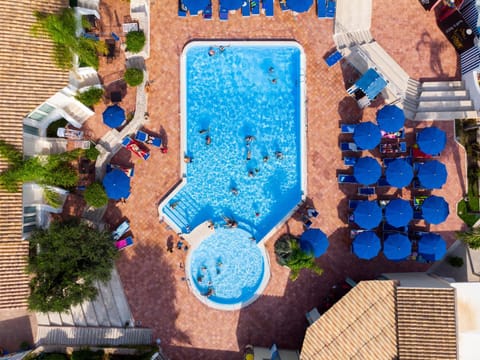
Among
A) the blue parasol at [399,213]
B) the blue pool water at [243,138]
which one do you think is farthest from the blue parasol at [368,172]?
the blue pool water at [243,138]

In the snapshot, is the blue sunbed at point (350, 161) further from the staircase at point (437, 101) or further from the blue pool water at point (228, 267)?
the blue pool water at point (228, 267)

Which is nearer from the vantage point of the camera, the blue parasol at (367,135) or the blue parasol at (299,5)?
the blue parasol at (367,135)

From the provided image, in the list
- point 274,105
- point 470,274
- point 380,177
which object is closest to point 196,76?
point 274,105

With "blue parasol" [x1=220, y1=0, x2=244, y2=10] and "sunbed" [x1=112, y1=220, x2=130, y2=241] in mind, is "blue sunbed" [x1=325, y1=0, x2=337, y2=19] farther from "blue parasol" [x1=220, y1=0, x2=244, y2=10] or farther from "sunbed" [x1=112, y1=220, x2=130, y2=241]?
"sunbed" [x1=112, y1=220, x2=130, y2=241]

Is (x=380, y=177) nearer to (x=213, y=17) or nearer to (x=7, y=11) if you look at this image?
(x=213, y=17)

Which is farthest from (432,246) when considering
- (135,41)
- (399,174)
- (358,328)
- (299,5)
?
(135,41)

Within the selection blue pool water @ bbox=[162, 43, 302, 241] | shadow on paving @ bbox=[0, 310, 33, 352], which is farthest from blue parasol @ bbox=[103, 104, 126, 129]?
shadow on paving @ bbox=[0, 310, 33, 352]
